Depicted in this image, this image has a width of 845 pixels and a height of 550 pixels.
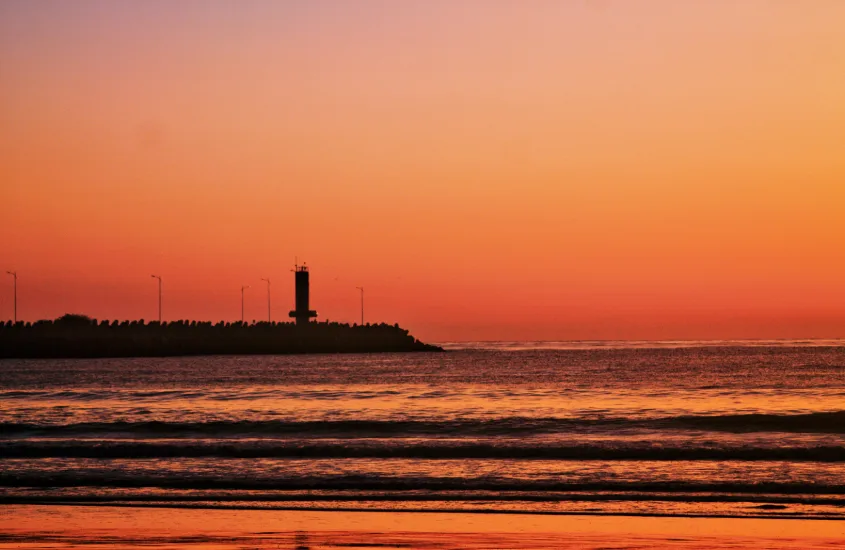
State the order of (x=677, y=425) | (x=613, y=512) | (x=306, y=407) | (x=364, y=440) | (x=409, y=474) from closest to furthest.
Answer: (x=613, y=512) < (x=409, y=474) < (x=364, y=440) < (x=677, y=425) < (x=306, y=407)

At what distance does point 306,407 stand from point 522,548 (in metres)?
37.4

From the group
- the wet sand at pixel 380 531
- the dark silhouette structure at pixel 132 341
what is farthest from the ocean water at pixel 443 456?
the dark silhouette structure at pixel 132 341

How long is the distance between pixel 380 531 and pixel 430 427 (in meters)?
21.6

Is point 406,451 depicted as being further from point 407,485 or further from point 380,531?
point 380,531

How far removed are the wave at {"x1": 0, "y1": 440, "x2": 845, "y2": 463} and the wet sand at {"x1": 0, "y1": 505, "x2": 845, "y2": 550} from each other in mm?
9767

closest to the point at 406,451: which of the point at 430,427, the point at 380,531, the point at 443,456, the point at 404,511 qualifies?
the point at 443,456

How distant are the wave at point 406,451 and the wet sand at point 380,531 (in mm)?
9767

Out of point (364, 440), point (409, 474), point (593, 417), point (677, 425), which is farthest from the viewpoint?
point (593, 417)

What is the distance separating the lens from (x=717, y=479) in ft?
77.3

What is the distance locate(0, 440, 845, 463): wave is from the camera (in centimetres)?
2822

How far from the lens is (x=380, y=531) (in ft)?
58.2

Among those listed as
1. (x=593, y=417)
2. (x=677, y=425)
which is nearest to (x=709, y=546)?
(x=677, y=425)

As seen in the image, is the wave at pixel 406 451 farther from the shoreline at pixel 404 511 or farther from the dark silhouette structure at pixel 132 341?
the dark silhouette structure at pixel 132 341

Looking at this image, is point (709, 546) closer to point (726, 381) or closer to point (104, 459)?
point (104, 459)
